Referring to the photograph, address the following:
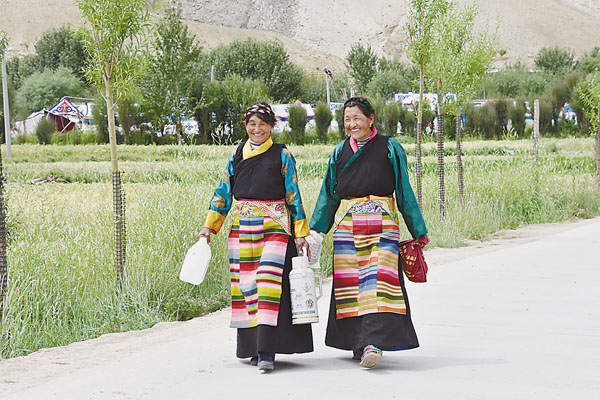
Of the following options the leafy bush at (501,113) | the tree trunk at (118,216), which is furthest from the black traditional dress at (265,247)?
the leafy bush at (501,113)

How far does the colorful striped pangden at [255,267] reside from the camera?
5324 mm

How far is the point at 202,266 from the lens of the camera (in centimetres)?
543

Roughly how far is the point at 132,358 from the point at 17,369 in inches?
32.1

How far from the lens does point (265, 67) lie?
75.9 m

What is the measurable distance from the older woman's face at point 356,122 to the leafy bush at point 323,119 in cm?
3880

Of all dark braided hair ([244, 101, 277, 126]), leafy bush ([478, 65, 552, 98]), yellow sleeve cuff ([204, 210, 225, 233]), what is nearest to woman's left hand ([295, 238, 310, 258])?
yellow sleeve cuff ([204, 210, 225, 233])

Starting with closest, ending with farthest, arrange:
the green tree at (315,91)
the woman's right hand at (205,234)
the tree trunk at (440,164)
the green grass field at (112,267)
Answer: the woman's right hand at (205,234) → the green grass field at (112,267) → the tree trunk at (440,164) → the green tree at (315,91)

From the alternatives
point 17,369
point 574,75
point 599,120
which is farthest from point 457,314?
point 574,75

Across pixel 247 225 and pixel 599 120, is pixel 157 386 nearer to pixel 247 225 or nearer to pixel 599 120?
pixel 247 225

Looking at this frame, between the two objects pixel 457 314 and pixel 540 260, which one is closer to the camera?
pixel 457 314

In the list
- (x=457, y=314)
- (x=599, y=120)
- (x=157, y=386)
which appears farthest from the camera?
(x=599, y=120)

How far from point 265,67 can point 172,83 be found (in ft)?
109

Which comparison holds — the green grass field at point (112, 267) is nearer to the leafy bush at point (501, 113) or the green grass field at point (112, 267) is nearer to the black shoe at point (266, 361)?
the black shoe at point (266, 361)

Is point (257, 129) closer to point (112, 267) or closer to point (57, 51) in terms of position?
point (112, 267)
